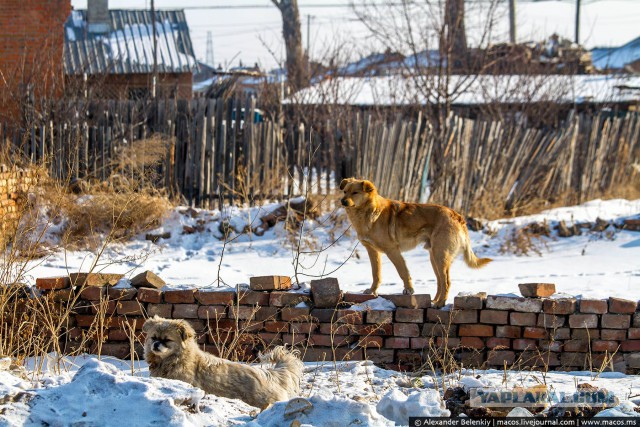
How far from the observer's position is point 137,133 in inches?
480

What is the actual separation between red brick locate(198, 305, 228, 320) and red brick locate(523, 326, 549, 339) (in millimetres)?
2403

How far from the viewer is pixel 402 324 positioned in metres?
5.90

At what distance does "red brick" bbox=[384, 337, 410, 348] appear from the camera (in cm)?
592

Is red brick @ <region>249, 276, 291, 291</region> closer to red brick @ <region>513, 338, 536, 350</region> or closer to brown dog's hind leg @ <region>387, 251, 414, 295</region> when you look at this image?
brown dog's hind leg @ <region>387, 251, 414, 295</region>

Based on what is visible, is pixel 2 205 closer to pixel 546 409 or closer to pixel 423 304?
pixel 423 304

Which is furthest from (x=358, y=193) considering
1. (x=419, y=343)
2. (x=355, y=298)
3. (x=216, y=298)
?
(x=216, y=298)

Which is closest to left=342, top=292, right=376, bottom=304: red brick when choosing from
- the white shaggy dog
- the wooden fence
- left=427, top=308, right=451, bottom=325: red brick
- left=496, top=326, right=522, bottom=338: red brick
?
left=427, top=308, right=451, bottom=325: red brick

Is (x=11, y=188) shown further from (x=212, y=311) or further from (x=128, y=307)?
(x=212, y=311)

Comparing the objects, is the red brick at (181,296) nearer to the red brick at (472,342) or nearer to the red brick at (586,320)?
the red brick at (472,342)

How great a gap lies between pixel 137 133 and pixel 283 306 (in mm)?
7053

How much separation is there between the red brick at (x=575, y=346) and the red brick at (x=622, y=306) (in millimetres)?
342

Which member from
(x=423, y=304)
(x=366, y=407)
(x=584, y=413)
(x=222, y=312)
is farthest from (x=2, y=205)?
(x=584, y=413)

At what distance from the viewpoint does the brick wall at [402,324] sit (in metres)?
5.83

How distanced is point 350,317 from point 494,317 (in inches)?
44.9
